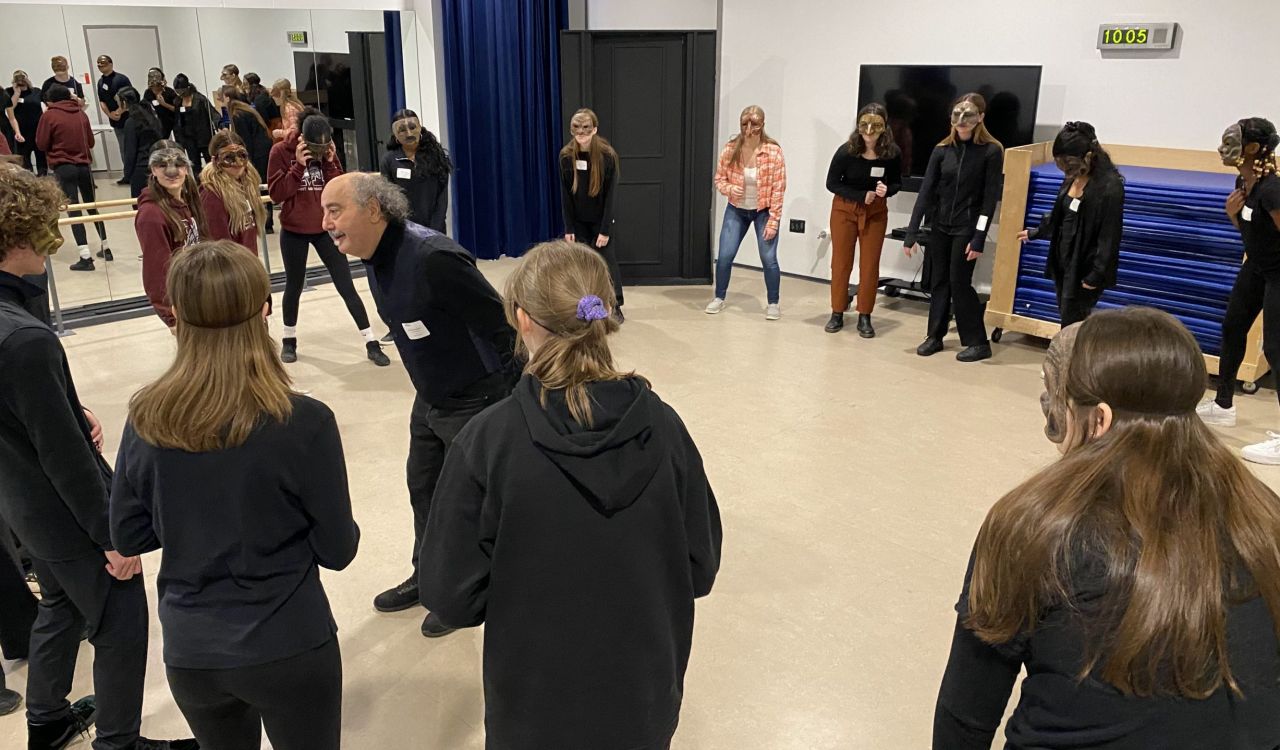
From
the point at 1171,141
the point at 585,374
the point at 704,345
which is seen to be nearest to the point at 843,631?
the point at 585,374

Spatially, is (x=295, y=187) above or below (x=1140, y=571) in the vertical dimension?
above

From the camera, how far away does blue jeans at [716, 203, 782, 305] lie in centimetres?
672

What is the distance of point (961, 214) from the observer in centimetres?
578

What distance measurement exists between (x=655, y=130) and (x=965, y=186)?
2634mm

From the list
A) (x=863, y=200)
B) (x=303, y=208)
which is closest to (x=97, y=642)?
(x=303, y=208)

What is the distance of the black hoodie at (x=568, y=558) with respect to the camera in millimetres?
1523

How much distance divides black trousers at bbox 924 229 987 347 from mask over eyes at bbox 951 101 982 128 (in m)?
0.64

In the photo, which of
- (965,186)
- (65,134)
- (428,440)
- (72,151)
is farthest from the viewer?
(72,151)

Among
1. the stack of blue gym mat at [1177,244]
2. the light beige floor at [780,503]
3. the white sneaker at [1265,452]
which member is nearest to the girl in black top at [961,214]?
the light beige floor at [780,503]

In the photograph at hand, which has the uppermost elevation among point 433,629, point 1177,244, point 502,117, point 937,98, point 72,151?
point 937,98

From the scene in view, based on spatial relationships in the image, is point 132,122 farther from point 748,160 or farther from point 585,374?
point 585,374

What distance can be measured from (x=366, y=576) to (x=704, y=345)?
3.17m

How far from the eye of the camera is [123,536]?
185cm

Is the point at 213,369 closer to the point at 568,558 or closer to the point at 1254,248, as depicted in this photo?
the point at 568,558
